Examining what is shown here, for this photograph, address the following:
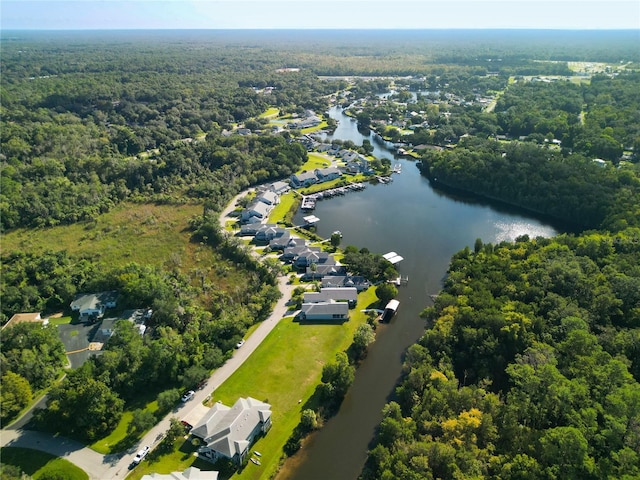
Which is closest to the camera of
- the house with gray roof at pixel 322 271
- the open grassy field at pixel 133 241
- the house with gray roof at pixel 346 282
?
the house with gray roof at pixel 346 282

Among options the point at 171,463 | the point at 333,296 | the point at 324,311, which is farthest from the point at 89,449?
the point at 333,296

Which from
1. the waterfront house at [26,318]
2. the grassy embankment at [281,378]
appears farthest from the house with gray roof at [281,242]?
the waterfront house at [26,318]

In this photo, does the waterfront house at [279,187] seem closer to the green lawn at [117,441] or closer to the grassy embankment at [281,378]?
the grassy embankment at [281,378]

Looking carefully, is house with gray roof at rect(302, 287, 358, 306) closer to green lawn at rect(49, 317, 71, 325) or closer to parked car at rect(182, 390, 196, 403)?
parked car at rect(182, 390, 196, 403)

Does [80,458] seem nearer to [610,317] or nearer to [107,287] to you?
[107,287]

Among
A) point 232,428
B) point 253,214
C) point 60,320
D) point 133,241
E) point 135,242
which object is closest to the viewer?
point 232,428

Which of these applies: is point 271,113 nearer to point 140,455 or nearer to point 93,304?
point 93,304

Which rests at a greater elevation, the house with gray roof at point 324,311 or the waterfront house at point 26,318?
the house with gray roof at point 324,311

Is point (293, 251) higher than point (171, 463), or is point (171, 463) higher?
point (293, 251)
